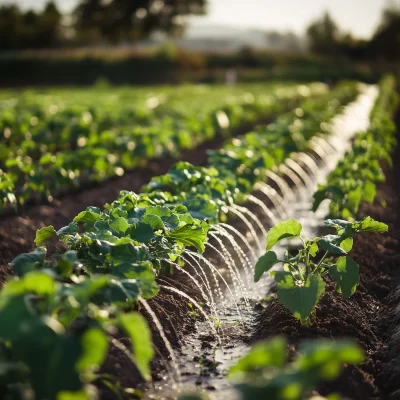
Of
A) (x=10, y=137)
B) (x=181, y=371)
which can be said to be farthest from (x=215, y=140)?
(x=181, y=371)

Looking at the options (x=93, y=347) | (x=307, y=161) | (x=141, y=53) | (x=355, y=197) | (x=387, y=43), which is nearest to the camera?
(x=93, y=347)

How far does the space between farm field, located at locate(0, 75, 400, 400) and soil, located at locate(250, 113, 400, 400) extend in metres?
0.01

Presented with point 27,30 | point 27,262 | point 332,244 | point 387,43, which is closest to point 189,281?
point 332,244

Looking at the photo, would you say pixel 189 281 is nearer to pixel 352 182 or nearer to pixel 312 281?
pixel 312 281

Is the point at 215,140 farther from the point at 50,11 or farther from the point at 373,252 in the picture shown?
the point at 50,11

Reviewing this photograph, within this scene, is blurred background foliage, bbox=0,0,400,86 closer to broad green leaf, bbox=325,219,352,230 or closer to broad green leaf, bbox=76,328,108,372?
broad green leaf, bbox=325,219,352,230

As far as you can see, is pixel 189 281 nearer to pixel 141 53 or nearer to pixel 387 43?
pixel 141 53

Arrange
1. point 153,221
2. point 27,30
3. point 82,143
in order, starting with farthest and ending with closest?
point 27,30
point 82,143
point 153,221

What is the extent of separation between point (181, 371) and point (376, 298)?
2.04 metres

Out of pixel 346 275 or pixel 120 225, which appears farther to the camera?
pixel 346 275

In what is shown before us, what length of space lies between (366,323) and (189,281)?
1515 mm

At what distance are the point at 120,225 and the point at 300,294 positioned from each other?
1.16 meters

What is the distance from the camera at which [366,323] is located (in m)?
4.63

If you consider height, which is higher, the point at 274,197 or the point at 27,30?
the point at 27,30
